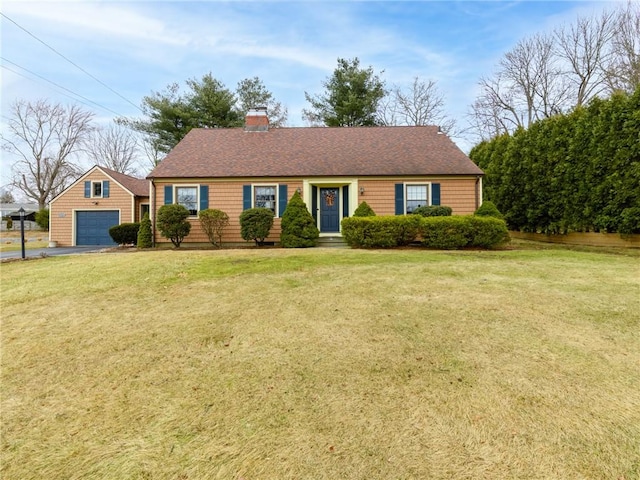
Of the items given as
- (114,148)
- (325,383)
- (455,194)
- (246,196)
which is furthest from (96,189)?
(114,148)

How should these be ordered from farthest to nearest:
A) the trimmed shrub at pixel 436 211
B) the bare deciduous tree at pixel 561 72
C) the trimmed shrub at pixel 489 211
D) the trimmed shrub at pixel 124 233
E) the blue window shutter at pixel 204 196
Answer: the bare deciduous tree at pixel 561 72
the trimmed shrub at pixel 124 233
the blue window shutter at pixel 204 196
the trimmed shrub at pixel 436 211
the trimmed shrub at pixel 489 211

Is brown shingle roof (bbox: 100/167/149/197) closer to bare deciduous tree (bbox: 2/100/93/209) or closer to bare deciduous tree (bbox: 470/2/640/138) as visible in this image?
bare deciduous tree (bbox: 2/100/93/209)

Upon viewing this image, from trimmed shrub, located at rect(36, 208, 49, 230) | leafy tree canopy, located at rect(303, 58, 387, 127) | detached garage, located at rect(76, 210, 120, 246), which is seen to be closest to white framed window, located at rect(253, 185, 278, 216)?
detached garage, located at rect(76, 210, 120, 246)

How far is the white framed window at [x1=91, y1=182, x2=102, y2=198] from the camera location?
53.0 ft

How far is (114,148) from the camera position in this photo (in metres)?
31.4

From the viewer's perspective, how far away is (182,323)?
11.8 ft

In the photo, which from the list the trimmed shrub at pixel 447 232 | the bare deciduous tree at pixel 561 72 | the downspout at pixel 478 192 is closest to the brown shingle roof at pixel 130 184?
the trimmed shrub at pixel 447 232

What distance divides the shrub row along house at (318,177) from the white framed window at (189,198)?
37 millimetres

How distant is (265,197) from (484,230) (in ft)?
25.5

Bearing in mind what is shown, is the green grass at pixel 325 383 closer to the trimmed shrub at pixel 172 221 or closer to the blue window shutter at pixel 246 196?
the trimmed shrub at pixel 172 221

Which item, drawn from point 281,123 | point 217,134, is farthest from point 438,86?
point 217,134

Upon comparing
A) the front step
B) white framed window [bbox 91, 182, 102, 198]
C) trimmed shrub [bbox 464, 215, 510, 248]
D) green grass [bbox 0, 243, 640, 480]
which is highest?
white framed window [bbox 91, 182, 102, 198]

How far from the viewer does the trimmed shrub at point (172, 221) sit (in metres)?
11.0

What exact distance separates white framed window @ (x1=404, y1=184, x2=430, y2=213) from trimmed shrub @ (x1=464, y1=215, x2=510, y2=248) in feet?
8.07
